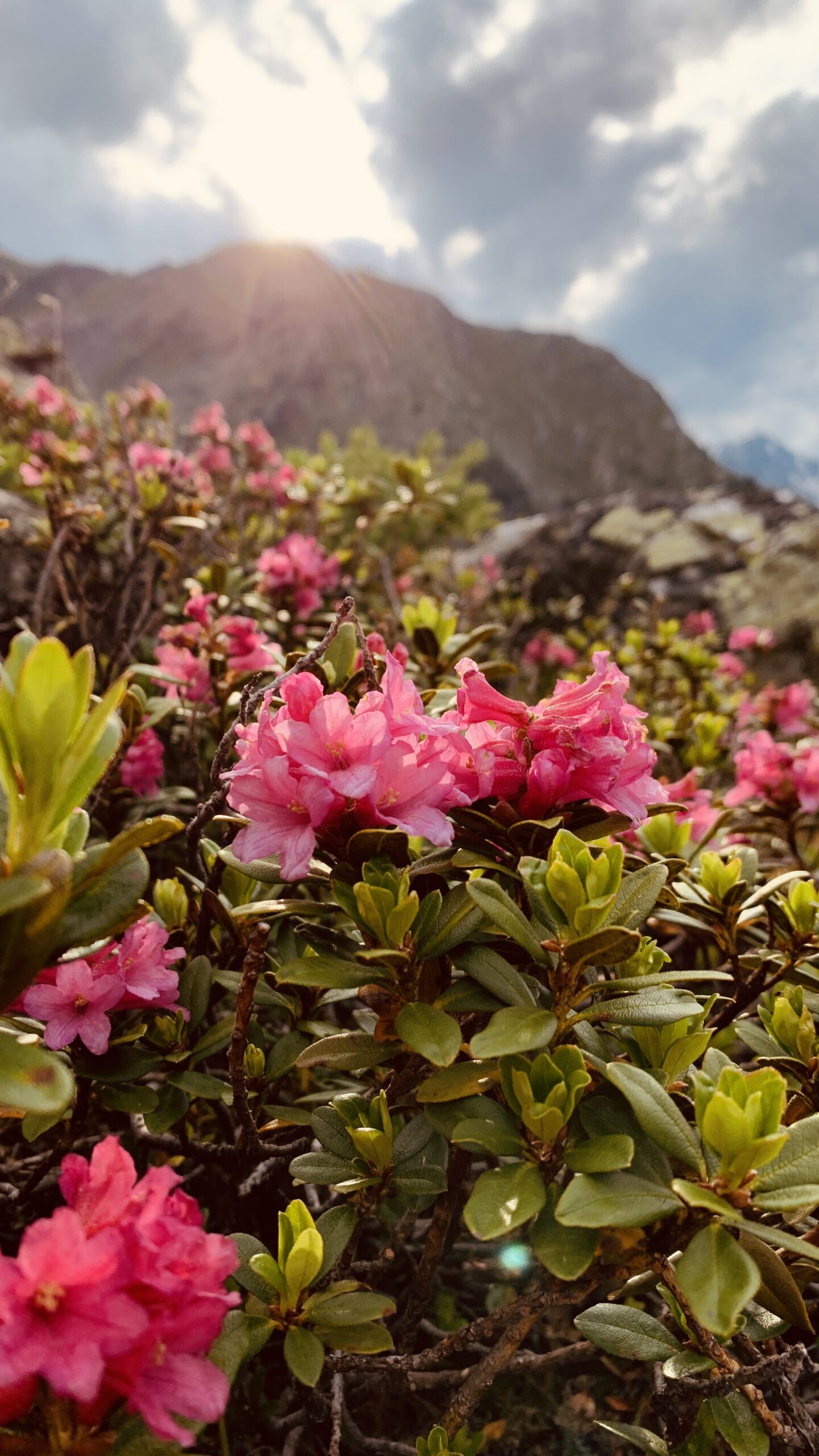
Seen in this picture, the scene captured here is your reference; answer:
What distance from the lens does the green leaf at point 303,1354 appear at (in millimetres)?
724

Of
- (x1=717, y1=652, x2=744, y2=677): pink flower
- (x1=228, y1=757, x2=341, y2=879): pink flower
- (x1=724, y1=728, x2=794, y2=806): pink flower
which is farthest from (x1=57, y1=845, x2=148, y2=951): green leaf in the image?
(x1=717, y1=652, x2=744, y2=677): pink flower

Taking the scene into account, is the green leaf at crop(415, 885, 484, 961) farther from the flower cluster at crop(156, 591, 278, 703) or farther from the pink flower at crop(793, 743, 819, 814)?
the pink flower at crop(793, 743, 819, 814)

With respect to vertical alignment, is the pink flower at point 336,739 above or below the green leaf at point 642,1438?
above

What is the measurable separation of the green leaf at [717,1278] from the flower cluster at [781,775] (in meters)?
1.28

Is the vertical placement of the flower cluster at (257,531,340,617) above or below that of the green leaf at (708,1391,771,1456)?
above

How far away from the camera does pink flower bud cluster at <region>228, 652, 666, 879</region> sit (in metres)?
0.81

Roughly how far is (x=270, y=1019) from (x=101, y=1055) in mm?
837

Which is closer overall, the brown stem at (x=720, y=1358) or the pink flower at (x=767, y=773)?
the brown stem at (x=720, y=1358)

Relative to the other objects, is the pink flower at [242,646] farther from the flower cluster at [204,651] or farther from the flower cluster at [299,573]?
the flower cluster at [299,573]

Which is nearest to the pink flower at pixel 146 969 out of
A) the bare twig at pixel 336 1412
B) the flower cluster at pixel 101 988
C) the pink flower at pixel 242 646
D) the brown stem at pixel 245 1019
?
the flower cluster at pixel 101 988

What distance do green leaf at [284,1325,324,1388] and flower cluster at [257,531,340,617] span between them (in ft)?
5.92

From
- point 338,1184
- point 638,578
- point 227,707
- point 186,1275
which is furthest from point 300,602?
point 638,578

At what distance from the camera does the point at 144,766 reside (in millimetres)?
1676

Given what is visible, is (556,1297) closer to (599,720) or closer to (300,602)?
(599,720)
